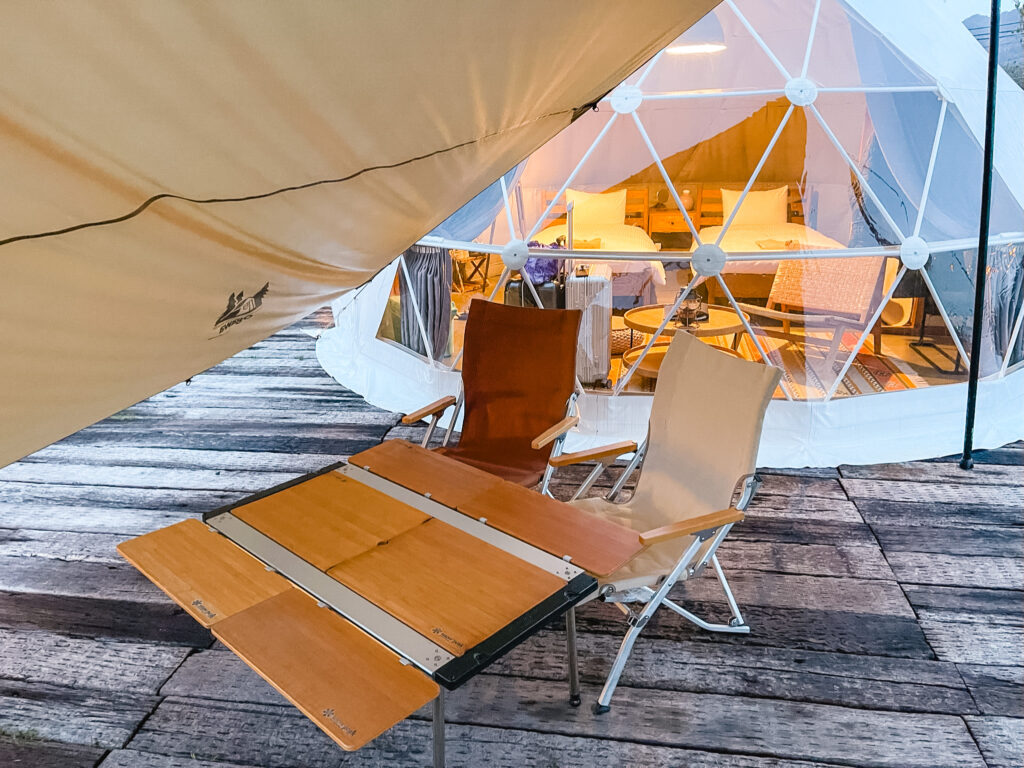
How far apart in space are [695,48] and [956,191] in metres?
1.64

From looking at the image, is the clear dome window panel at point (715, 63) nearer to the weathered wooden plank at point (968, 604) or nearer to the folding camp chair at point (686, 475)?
the folding camp chair at point (686, 475)

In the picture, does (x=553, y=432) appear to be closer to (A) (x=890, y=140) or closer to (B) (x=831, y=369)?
(B) (x=831, y=369)

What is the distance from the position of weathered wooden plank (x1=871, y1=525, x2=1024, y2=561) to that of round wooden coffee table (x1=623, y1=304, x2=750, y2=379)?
1.27 meters

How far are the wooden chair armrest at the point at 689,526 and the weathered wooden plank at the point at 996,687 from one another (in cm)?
103

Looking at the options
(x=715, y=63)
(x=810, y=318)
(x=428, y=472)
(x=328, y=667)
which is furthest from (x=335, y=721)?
(x=715, y=63)

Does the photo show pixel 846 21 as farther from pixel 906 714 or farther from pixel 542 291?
pixel 906 714

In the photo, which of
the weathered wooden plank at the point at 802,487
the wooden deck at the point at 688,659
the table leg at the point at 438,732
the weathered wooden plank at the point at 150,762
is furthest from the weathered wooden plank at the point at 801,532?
the weathered wooden plank at the point at 150,762

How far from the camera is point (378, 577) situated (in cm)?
227

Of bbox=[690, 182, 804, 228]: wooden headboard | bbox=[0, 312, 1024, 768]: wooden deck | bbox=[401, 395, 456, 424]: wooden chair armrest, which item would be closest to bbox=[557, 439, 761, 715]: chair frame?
bbox=[0, 312, 1024, 768]: wooden deck

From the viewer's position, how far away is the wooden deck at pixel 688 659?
2488 millimetres

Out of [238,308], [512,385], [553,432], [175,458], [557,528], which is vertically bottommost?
[175,458]

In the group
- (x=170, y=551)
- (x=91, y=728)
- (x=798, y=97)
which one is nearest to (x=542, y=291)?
(x=798, y=97)

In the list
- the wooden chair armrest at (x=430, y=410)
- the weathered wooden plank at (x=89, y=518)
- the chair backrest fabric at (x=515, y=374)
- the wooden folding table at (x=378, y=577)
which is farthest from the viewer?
the weathered wooden plank at (x=89, y=518)


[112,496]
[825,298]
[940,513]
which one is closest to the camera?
[940,513]
